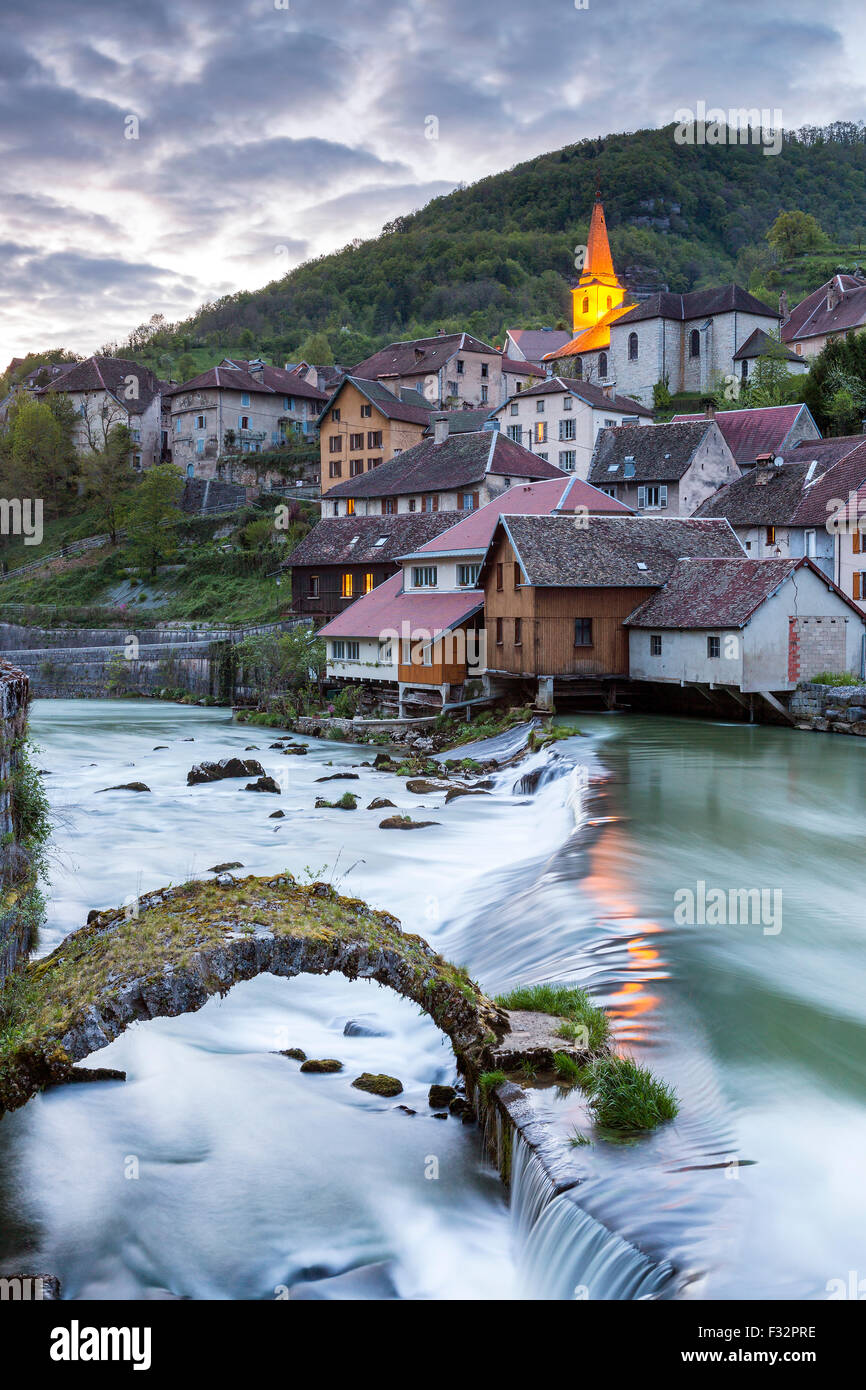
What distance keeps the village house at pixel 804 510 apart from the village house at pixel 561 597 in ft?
26.7

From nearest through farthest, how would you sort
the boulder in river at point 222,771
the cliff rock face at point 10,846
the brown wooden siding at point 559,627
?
the cliff rock face at point 10,846, the boulder in river at point 222,771, the brown wooden siding at point 559,627

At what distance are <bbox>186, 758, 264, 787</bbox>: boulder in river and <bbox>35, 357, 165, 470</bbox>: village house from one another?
61.9 m

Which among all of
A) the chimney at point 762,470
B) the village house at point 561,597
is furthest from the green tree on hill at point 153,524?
the village house at point 561,597

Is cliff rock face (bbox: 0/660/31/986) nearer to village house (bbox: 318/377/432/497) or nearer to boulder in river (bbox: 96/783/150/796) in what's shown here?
boulder in river (bbox: 96/783/150/796)

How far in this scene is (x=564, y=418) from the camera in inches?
2534

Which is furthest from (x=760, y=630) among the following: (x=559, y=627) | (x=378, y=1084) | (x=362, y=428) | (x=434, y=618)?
(x=362, y=428)

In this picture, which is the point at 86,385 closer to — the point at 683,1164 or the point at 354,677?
the point at 354,677

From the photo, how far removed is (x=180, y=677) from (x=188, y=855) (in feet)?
116

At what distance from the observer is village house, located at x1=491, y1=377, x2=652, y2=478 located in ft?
209

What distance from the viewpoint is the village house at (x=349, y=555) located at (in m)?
48.0

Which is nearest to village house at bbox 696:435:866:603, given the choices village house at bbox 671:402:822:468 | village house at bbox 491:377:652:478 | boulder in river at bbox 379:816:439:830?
village house at bbox 671:402:822:468

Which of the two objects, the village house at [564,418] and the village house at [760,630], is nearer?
the village house at [760,630]

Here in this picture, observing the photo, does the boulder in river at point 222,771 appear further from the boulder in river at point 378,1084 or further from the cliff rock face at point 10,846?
the boulder in river at point 378,1084
